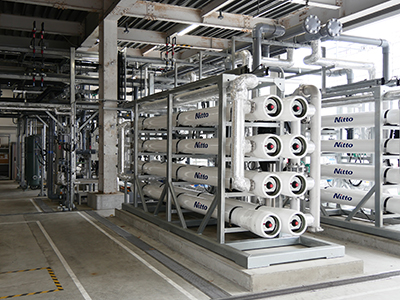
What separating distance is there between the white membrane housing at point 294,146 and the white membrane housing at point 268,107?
1.01 ft

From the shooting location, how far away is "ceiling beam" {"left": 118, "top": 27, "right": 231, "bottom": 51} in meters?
12.3

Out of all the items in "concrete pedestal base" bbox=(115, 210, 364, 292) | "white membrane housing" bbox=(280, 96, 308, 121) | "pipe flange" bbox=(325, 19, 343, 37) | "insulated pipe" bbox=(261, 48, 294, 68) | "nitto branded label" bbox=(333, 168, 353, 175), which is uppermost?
"pipe flange" bbox=(325, 19, 343, 37)

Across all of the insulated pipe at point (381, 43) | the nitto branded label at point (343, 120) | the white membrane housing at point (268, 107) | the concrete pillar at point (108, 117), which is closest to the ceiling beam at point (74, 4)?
the concrete pillar at point (108, 117)

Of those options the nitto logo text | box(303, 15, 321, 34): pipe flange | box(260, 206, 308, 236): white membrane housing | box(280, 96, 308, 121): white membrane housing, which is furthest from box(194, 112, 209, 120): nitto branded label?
box(303, 15, 321, 34): pipe flange

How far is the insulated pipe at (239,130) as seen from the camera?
16.8 ft

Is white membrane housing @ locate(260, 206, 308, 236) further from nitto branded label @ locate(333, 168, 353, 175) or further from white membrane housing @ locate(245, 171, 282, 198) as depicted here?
nitto branded label @ locate(333, 168, 353, 175)

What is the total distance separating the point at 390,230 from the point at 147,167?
474cm

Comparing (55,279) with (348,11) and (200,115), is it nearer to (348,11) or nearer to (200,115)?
(200,115)

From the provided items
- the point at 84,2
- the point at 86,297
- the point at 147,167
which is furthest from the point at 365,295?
the point at 84,2

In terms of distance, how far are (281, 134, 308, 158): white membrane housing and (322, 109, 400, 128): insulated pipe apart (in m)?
2.56

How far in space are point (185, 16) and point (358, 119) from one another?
5.22 meters

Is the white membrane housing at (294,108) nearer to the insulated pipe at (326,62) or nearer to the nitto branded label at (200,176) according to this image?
the nitto branded label at (200,176)

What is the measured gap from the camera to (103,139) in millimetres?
10797

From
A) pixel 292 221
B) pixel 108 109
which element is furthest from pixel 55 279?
pixel 108 109
